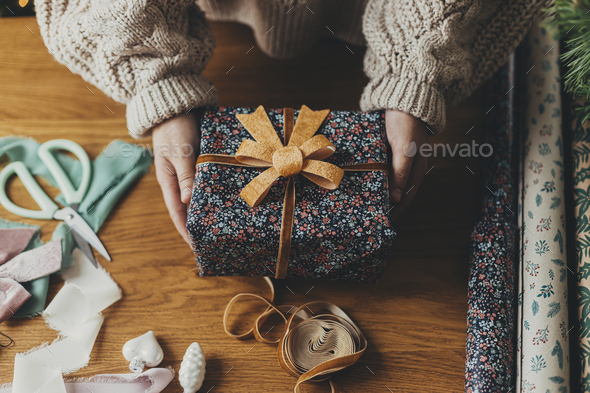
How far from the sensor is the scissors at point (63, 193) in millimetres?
688

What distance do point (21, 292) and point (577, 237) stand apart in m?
0.85

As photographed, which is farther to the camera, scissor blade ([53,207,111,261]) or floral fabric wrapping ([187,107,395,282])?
scissor blade ([53,207,111,261])

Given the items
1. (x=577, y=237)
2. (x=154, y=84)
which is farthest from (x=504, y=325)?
(x=154, y=84)

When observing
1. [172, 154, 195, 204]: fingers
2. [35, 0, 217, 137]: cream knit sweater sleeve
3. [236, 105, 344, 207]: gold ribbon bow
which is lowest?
[172, 154, 195, 204]: fingers

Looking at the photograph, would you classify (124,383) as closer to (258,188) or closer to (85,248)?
(85,248)

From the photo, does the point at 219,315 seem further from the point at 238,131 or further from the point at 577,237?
the point at 577,237

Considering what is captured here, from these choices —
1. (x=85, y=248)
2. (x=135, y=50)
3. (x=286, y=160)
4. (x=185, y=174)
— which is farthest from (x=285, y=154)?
(x=85, y=248)

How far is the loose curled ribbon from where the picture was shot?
58 centimetres

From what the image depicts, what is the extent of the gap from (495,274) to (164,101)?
547mm

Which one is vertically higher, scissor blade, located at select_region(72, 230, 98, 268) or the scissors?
the scissors

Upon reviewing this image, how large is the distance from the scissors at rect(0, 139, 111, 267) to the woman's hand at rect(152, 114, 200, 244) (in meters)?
0.16

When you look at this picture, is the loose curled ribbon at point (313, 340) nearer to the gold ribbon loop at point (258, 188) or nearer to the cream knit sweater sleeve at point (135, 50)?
the gold ribbon loop at point (258, 188)

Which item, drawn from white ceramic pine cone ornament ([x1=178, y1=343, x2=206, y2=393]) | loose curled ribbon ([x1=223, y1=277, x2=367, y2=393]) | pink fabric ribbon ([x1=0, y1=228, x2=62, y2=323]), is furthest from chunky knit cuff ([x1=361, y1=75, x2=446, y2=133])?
pink fabric ribbon ([x1=0, y1=228, x2=62, y2=323])

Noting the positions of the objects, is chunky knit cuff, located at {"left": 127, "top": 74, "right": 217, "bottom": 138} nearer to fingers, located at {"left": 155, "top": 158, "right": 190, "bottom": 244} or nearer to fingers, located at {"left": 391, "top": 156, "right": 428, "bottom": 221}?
fingers, located at {"left": 155, "top": 158, "right": 190, "bottom": 244}
